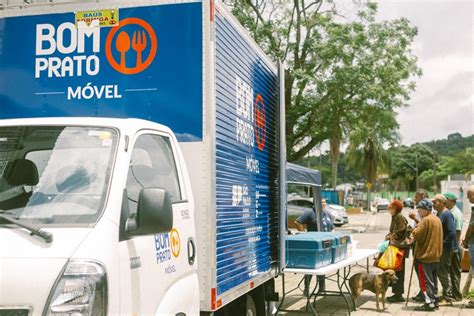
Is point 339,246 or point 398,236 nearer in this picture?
point 339,246

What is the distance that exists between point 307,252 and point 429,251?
8.24ft

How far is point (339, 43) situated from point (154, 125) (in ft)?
68.3

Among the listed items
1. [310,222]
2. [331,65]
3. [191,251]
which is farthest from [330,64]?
[191,251]

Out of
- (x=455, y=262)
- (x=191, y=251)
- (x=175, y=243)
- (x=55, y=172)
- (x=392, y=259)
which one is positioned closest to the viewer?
(x=55, y=172)

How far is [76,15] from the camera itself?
5285mm

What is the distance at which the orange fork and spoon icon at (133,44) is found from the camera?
16.8 feet

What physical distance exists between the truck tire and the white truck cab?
6.36 ft

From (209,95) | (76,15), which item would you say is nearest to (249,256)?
(209,95)

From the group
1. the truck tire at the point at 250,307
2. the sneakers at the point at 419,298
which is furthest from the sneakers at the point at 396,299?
the truck tire at the point at 250,307

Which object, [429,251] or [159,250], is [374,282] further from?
[159,250]

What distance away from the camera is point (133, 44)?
5.12 m

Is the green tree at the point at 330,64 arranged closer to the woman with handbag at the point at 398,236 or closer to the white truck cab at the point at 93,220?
the woman with handbag at the point at 398,236

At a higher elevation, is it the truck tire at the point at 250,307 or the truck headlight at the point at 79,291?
the truck headlight at the point at 79,291

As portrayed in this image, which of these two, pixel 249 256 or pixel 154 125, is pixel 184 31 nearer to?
pixel 154 125
